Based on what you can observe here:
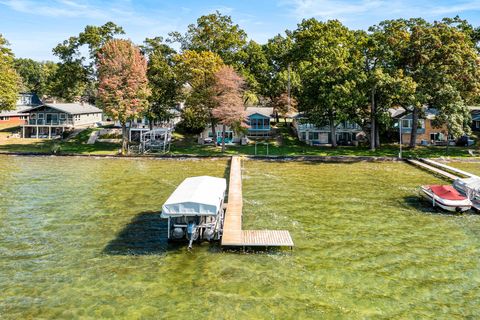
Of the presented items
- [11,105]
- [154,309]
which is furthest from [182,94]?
[154,309]

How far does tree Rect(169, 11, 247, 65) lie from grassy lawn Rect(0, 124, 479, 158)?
16.6 meters

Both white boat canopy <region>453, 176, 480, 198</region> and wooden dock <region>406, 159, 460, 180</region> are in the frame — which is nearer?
white boat canopy <region>453, 176, 480, 198</region>

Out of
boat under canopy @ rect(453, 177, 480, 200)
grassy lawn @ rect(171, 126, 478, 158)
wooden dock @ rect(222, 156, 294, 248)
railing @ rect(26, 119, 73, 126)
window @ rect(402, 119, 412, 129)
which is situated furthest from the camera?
railing @ rect(26, 119, 73, 126)

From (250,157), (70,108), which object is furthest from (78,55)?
(250,157)

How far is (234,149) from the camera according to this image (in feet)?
192

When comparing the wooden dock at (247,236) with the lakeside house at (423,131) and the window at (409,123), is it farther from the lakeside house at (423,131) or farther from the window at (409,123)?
the window at (409,123)

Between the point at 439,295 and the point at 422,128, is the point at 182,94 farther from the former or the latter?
the point at 439,295

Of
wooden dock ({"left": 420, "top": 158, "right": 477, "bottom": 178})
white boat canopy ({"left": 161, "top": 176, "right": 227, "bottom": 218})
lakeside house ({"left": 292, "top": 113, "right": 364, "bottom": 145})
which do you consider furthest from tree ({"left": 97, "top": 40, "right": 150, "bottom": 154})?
wooden dock ({"left": 420, "top": 158, "right": 477, "bottom": 178})

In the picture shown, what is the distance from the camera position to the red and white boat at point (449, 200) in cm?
2747

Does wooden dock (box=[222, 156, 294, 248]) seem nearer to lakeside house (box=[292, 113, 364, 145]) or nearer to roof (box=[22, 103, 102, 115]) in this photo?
lakeside house (box=[292, 113, 364, 145])

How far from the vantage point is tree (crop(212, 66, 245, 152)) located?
2128 inches

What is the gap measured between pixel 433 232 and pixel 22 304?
2195 centimetres

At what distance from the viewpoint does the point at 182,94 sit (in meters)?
62.2

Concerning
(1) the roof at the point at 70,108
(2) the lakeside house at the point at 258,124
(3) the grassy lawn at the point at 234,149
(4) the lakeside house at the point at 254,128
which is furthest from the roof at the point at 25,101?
(2) the lakeside house at the point at 258,124
